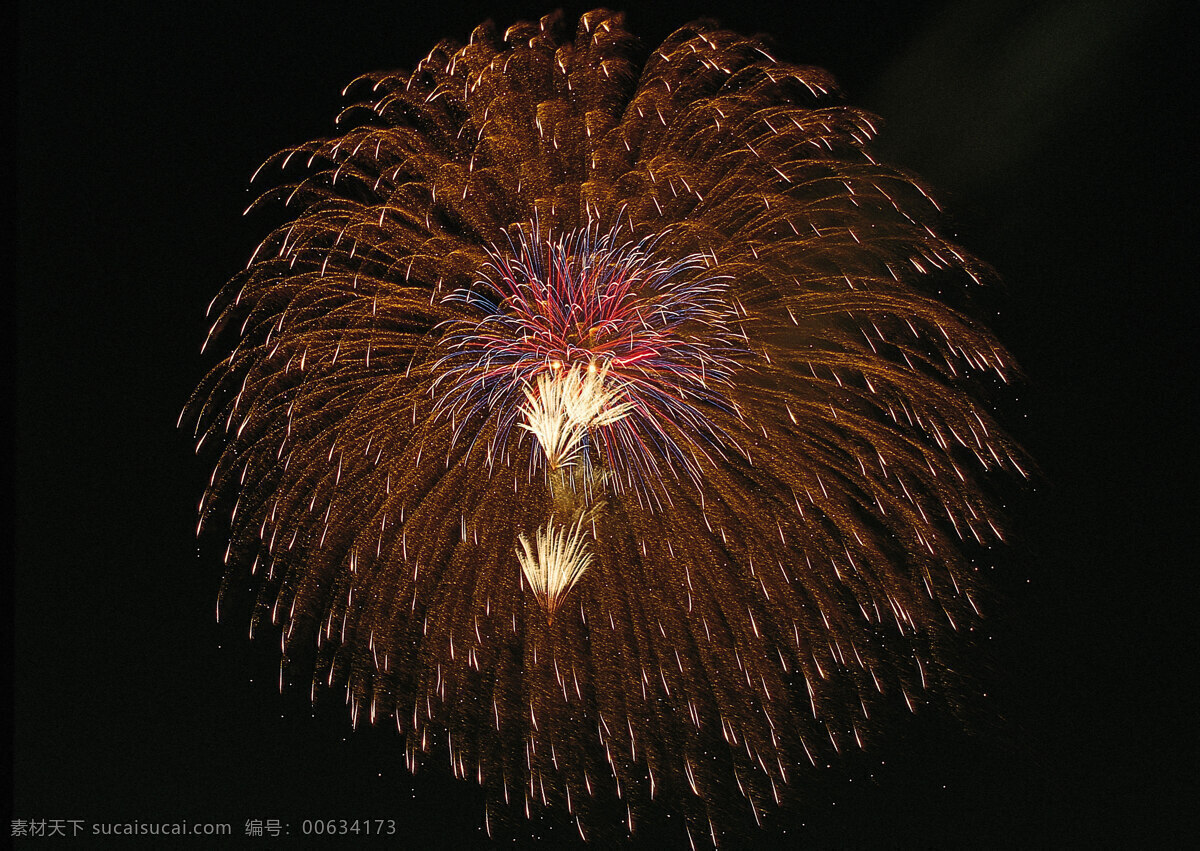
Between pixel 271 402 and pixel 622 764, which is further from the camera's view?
pixel 622 764

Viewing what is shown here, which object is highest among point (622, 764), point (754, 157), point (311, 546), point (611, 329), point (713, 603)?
point (754, 157)

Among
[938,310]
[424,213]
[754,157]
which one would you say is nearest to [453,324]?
[424,213]

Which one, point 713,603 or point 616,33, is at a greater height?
point 616,33

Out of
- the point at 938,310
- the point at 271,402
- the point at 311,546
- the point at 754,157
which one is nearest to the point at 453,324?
the point at 271,402

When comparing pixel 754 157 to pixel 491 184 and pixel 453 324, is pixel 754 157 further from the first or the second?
pixel 453 324

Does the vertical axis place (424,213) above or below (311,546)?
above

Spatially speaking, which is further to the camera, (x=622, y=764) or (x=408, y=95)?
(x=622, y=764)

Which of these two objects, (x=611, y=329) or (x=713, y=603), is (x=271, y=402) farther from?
(x=713, y=603)

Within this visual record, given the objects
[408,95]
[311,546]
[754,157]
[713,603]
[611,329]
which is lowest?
[713,603]
